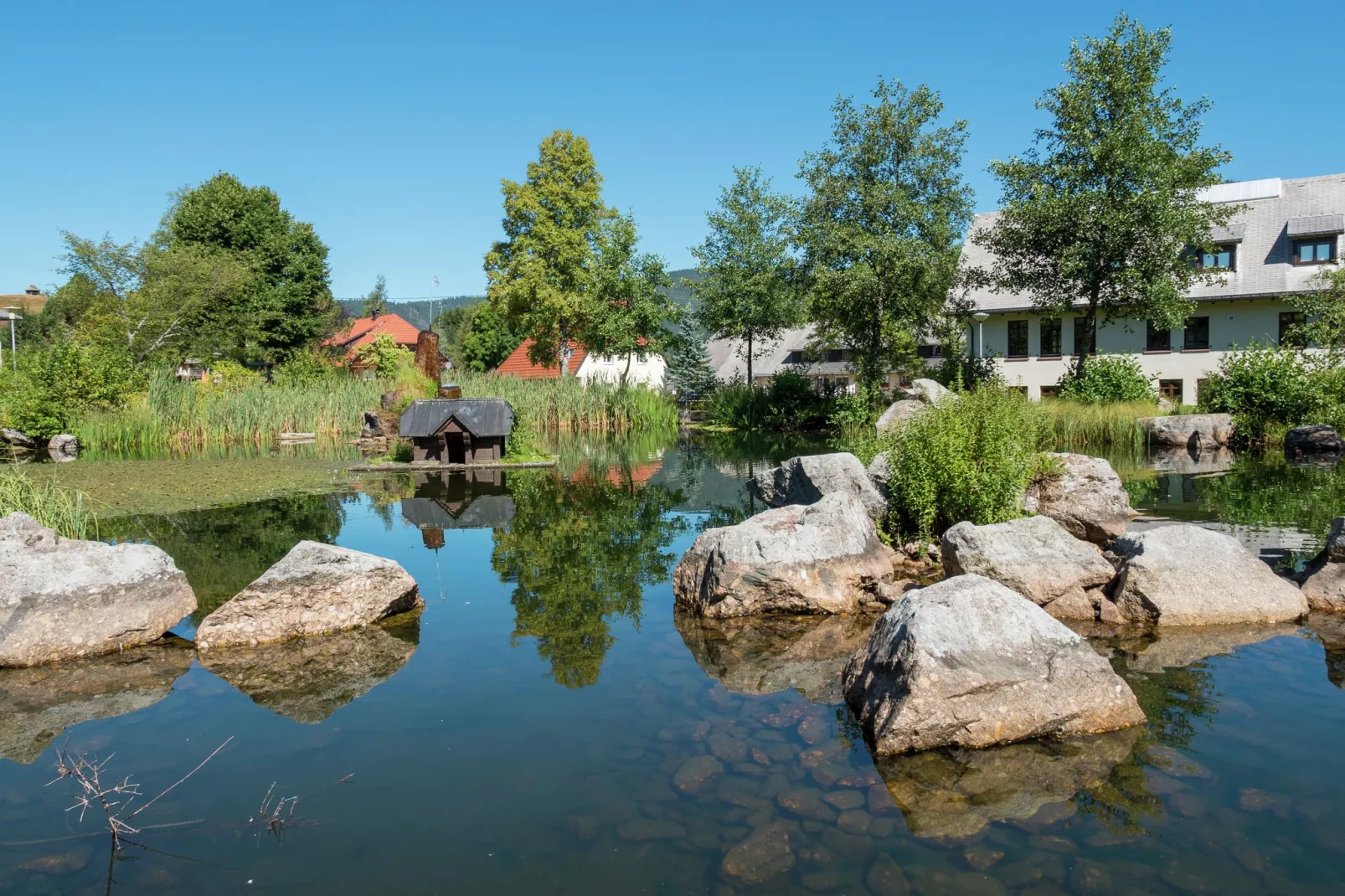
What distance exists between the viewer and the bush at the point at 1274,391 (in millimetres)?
24297

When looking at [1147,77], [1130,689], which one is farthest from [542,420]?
[1130,689]

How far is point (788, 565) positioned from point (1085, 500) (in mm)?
4848

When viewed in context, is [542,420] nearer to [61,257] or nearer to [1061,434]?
[1061,434]

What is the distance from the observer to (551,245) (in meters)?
41.7

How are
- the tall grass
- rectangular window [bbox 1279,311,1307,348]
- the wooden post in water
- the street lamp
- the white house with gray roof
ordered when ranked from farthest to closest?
1. the street lamp
2. the white house with gray roof
3. rectangular window [bbox 1279,311,1307,348]
4. the wooden post in water
5. the tall grass

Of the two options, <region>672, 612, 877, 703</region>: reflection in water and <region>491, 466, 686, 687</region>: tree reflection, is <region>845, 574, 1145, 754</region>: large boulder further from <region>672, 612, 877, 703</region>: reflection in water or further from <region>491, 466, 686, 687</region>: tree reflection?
<region>491, 466, 686, 687</region>: tree reflection

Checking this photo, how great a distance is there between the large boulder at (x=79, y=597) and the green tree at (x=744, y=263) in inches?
1305

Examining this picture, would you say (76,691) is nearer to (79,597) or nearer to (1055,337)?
(79,597)

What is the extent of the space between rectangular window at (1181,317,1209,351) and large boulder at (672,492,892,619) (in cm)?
3308

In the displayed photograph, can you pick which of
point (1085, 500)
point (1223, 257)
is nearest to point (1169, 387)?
point (1223, 257)

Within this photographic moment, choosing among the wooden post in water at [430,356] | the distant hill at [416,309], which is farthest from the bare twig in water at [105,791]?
the distant hill at [416,309]

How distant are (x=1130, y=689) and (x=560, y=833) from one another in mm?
4034

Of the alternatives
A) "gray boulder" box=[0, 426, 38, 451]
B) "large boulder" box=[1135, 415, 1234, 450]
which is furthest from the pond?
"gray boulder" box=[0, 426, 38, 451]

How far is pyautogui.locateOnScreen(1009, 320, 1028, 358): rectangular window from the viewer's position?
39.9 m
